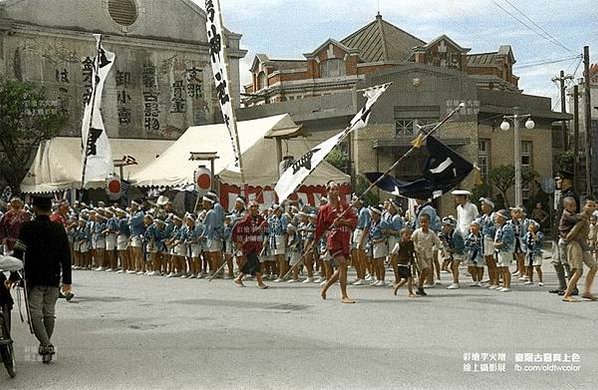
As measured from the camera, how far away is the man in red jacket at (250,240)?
55.5ft

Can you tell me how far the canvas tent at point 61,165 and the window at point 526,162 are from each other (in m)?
18.2

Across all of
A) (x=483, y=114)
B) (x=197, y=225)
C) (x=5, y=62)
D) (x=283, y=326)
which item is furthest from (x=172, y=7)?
(x=283, y=326)

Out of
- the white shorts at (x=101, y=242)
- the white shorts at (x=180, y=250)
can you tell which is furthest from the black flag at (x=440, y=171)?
the white shorts at (x=101, y=242)

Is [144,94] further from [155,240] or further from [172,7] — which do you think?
[155,240]

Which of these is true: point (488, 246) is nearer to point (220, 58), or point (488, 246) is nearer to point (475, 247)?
point (475, 247)

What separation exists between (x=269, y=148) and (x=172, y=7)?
18246 mm

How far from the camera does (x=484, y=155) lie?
4034 centimetres

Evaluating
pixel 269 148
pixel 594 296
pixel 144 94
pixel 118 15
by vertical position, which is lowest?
pixel 594 296

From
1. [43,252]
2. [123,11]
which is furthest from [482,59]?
[43,252]

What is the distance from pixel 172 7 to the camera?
43.5 meters

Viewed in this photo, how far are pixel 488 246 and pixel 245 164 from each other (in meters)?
12.4

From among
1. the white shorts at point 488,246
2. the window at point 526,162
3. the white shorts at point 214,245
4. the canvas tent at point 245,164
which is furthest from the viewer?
the window at point 526,162

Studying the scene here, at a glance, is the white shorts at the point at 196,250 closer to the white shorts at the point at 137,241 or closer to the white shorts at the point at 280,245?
the white shorts at the point at 280,245

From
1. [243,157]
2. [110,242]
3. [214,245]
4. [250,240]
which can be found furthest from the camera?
[243,157]
